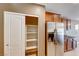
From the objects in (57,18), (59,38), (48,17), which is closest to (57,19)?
(57,18)

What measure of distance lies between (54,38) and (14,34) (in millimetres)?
553

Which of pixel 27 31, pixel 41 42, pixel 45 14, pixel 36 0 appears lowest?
pixel 41 42

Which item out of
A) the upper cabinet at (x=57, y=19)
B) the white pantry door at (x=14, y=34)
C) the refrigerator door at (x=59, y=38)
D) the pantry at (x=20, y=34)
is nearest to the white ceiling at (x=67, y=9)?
the upper cabinet at (x=57, y=19)

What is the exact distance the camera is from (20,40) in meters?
1.86

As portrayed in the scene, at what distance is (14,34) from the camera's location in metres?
1.84

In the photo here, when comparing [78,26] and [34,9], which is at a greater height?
[34,9]

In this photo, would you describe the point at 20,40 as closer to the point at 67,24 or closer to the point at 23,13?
the point at 23,13

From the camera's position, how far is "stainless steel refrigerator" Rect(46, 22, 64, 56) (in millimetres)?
1888

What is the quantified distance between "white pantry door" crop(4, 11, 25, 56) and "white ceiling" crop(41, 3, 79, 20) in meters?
0.44

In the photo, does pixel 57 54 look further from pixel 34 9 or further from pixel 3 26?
pixel 3 26

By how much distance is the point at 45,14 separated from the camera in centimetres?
188

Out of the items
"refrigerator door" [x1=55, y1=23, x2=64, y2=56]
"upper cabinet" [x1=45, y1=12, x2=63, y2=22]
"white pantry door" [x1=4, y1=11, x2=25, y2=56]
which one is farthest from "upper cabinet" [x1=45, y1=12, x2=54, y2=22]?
"white pantry door" [x1=4, y1=11, x2=25, y2=56]

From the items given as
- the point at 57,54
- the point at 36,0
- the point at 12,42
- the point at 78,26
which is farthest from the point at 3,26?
the point at 78,26

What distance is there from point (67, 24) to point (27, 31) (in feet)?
1.83
